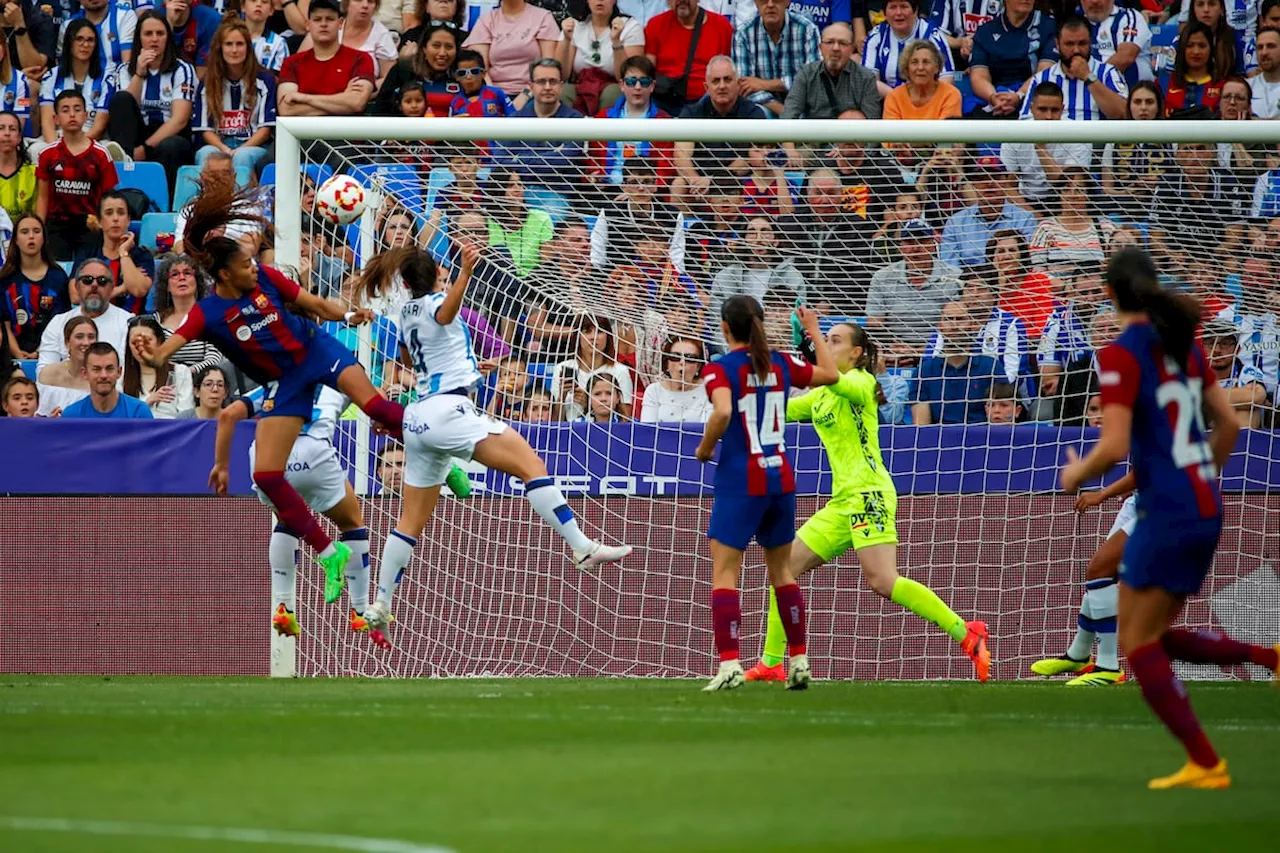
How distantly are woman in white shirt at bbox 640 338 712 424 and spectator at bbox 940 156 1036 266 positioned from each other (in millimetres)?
2234

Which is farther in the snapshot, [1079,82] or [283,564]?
[1079,82]

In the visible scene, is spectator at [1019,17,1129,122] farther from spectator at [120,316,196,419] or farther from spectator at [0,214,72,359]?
spectator at [0,214,72,359]

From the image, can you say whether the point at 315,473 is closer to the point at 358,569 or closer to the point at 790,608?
the point at 358,569

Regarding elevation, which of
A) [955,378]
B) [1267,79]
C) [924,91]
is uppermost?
[1267,79]

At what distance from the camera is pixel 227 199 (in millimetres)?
11438

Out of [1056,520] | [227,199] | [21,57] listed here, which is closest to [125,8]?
[21,57]

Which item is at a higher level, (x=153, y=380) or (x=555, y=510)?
(x=153, y=380)

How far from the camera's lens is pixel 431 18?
1878cm

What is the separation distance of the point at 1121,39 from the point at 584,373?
7.57 meters

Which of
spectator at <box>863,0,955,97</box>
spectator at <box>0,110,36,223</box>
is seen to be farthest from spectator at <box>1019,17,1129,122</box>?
spectator at <box>0,110,36,223</box>

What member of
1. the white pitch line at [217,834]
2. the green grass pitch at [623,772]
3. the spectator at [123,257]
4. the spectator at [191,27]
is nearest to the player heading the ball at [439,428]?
the green grass pitch at [623,772]

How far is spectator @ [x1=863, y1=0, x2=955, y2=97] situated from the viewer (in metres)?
18.1

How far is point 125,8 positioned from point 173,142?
88.9 inches

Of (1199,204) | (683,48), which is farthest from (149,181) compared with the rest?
(1199,204)
